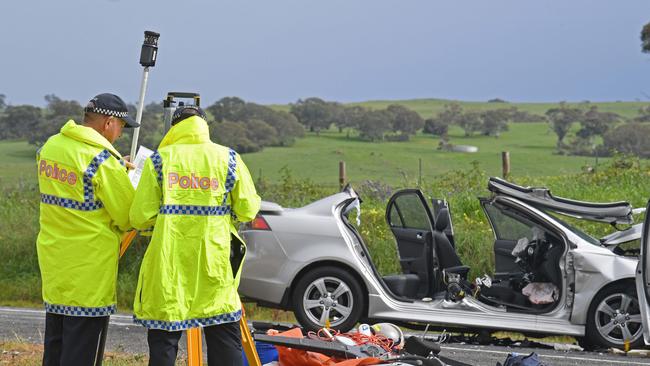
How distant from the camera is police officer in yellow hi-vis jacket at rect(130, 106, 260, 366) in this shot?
5.50 m

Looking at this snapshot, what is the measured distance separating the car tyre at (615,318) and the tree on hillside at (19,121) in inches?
984

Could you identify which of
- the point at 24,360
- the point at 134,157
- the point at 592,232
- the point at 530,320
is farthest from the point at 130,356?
the point at 592,232

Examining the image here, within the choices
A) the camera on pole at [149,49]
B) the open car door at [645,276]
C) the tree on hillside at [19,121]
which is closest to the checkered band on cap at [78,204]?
the camera on pole at [149,49]

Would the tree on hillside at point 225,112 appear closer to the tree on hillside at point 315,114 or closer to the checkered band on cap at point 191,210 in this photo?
the tree on hillside at point 315,114

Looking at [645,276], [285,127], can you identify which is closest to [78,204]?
[645,276]

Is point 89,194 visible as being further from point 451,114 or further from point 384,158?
point 451,114

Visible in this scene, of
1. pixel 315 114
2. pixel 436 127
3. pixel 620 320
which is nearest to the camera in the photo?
pixel 620 320

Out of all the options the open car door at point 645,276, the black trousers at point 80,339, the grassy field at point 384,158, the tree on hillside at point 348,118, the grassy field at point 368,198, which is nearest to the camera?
the black trousers at point 80,339

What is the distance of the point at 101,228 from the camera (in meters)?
5.69

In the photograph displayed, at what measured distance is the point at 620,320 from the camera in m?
9.54

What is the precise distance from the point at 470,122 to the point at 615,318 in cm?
5814

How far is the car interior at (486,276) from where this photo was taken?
9.83 metres

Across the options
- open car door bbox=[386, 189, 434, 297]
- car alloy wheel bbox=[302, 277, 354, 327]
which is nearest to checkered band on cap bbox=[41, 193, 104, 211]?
car alloy wheel bbox=[302, 277, 354, 327]

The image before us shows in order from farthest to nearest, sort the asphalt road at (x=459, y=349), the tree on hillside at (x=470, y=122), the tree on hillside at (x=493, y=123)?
1. the tree on hillside at (x=493, y=123)
2. the tree on hillside at (x=470, y=122)
3. the asphalt road at (x=459, y=349)
